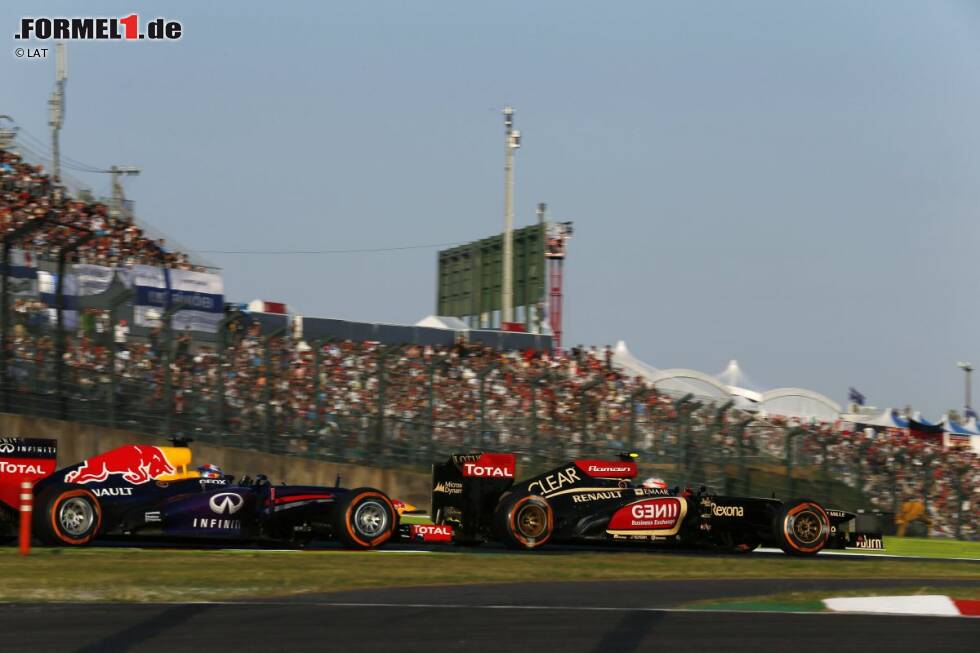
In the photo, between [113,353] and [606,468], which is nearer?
[606,468]

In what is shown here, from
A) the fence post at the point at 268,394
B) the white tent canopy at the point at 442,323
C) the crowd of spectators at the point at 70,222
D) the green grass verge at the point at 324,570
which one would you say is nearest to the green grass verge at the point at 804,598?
the green grass verge at the point at 324,570

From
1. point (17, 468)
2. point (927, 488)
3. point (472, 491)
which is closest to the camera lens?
point (17, 468)

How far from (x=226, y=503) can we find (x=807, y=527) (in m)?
6.54

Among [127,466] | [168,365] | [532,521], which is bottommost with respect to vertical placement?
[532,521]

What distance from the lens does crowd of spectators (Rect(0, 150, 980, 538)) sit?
19.7m

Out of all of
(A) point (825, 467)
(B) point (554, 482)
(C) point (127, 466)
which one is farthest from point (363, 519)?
(A) point (825, 467)

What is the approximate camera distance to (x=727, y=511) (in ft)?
49.2

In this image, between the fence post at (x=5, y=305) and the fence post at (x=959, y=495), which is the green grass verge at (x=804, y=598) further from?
the fence post at (x=959, y=495)

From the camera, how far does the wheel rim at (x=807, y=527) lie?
15.0 meters

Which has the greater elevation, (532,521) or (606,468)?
(606,468)

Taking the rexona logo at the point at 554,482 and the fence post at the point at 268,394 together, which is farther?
the fence post at the point at 268,394

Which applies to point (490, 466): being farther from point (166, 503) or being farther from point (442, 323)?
point (442, 323)

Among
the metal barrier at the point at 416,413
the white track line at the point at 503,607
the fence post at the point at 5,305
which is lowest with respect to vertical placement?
the white track line at the point at 503,607

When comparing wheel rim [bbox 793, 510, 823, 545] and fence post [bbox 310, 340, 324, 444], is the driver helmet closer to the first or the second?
wheel rim [bbox 793, 510, 823, 545]
